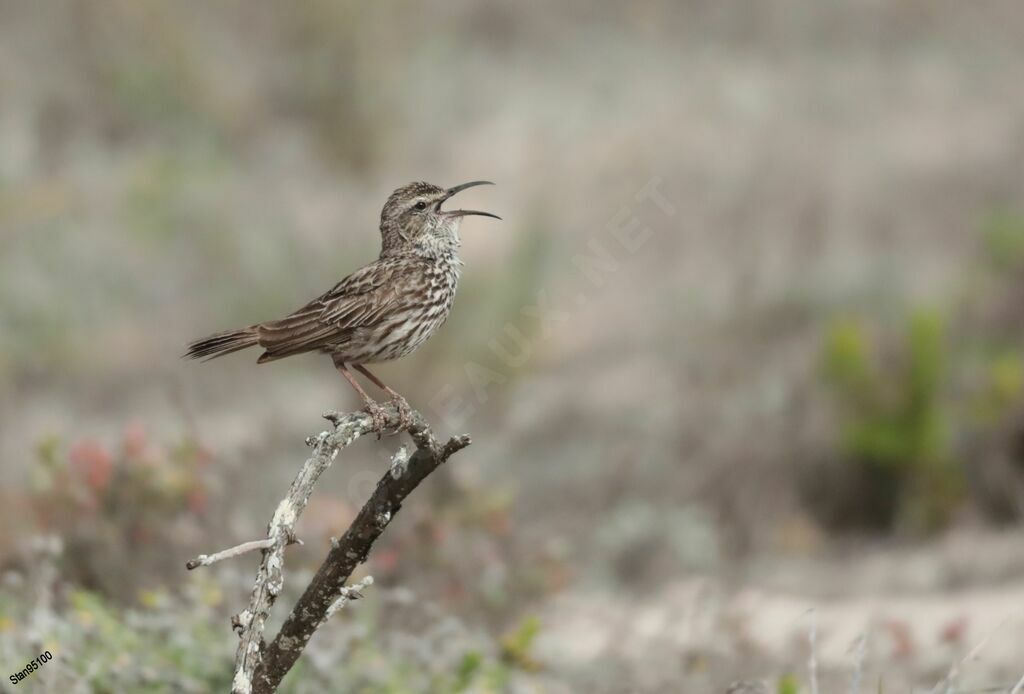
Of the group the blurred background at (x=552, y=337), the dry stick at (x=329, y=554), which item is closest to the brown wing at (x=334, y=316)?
the dry stick at (x=329, y=554)

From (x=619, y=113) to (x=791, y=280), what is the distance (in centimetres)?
516

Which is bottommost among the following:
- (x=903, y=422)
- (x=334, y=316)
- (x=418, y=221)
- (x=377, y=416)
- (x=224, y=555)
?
(x=224, y=555)

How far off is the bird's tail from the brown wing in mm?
52

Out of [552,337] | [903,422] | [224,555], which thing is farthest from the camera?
[552,337]

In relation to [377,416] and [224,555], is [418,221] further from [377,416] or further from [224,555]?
[224,555]

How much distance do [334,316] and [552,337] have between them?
31.7 ft

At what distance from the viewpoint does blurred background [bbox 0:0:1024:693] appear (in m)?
6.99

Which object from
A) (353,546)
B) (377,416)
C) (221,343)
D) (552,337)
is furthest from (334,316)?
(552,337)

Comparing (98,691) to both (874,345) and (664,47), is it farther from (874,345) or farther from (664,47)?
(664,47)

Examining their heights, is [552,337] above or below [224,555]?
above

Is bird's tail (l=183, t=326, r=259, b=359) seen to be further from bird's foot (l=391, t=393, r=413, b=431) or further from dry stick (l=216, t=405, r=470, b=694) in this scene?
bird's foot (l=391, t=393, r=413, b=431)

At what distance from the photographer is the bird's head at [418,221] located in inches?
161

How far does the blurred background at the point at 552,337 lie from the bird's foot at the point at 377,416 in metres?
1.81

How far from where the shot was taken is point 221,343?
3492 mm
